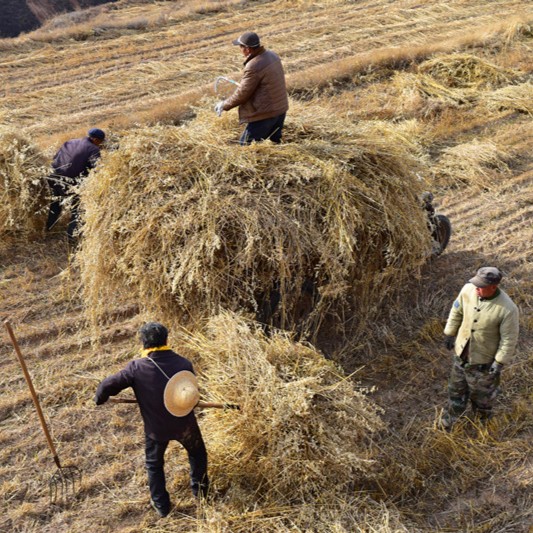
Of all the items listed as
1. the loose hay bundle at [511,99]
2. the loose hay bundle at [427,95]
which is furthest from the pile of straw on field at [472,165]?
the loose hay bundle at [511,99]

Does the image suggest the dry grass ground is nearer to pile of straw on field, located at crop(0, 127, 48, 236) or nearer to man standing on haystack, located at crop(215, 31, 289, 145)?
pile of straw on field, located at crop(0, 127, 48, 236)

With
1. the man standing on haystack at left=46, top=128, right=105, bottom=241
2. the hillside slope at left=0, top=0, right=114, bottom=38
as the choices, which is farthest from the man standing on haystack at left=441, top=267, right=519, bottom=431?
the hillside slope at left=0, top=0, right=114, bottom=38

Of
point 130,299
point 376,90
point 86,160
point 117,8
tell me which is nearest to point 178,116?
point 376,90

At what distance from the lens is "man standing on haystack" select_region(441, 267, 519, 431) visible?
170 inches

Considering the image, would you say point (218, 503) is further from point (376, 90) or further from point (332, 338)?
point (376, 90)

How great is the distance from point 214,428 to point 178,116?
7394 mm

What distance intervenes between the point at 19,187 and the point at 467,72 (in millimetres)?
8297

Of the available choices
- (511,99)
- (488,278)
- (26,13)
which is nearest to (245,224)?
(488,278)

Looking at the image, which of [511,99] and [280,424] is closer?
[280,424]

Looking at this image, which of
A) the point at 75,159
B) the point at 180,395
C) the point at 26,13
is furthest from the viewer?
the point at 26,13

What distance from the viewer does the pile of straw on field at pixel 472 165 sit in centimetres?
825

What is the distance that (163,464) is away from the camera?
157 inches

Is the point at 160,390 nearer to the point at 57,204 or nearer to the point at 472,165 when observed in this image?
the point at 57,204

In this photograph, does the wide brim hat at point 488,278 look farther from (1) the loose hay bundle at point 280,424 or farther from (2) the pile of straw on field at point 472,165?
(2) the pile of straw on field at point 472,165
